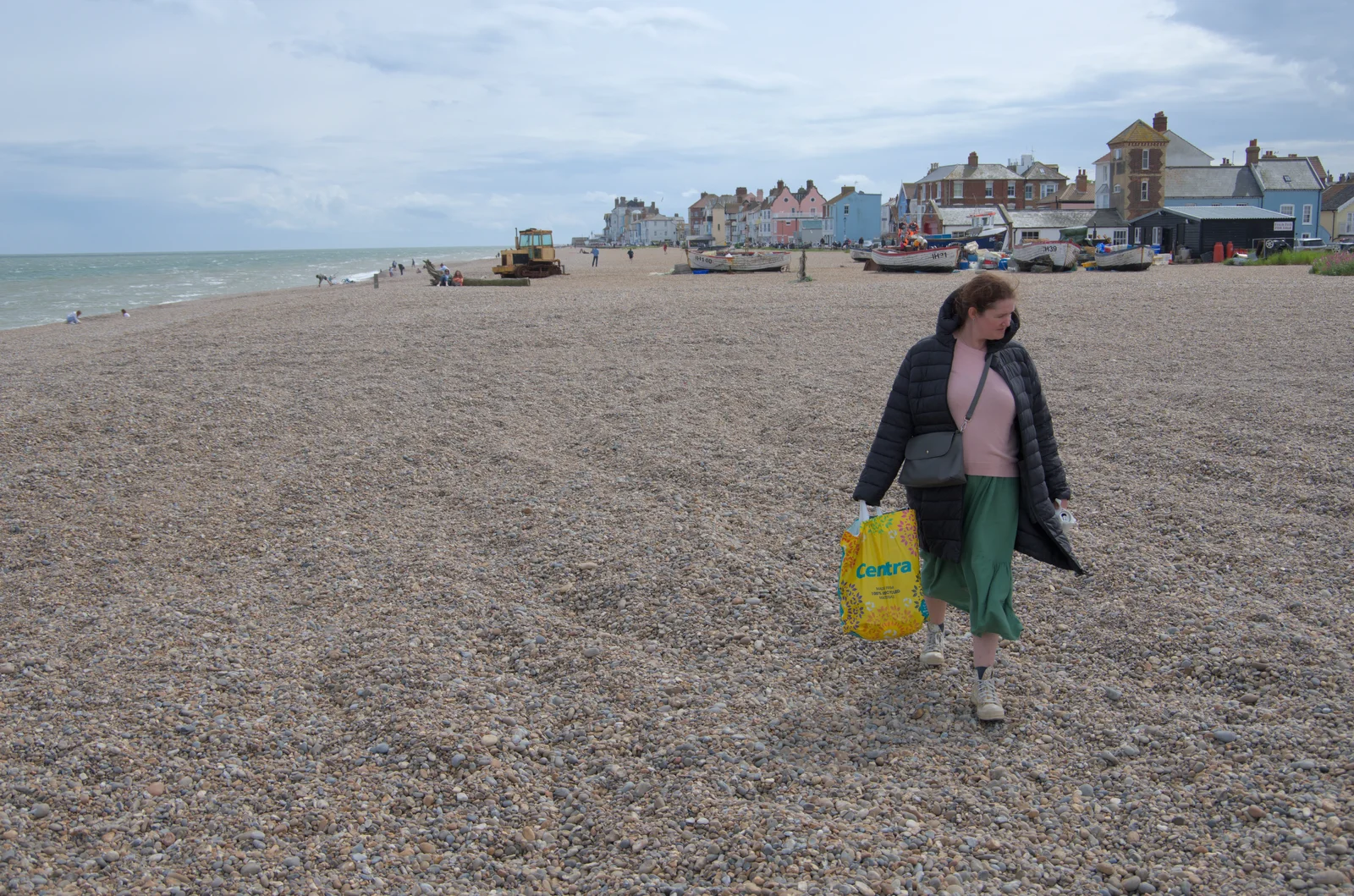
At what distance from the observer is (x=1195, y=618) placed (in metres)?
4.66

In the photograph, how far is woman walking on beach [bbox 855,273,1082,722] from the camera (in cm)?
373

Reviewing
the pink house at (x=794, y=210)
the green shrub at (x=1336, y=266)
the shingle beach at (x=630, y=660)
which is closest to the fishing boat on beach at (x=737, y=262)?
the green shrub at (x=1336, y=266)

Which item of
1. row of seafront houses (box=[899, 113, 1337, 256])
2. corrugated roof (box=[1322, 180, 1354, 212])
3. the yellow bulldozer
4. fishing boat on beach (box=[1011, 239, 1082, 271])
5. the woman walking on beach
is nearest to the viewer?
the woman walking on beach

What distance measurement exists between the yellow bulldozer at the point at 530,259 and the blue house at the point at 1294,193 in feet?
155

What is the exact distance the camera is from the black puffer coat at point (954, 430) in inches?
147

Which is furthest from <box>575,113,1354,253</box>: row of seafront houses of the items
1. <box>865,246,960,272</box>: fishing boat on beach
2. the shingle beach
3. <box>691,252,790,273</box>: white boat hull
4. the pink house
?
the shingle beach

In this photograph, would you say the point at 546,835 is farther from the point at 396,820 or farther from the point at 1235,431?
the point at 1235,431

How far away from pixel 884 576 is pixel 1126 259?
104ft

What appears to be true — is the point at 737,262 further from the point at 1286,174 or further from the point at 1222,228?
the point at 1286,174

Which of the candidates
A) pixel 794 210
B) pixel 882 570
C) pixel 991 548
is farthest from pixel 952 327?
pixel 794 210

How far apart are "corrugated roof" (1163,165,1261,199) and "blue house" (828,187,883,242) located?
1614 inches

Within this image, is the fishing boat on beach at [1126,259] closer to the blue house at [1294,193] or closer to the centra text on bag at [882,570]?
the centra text on bag at [882,570]

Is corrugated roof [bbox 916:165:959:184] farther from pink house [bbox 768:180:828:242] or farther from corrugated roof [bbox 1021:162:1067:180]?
pink house [bbox 768:180:828:242]

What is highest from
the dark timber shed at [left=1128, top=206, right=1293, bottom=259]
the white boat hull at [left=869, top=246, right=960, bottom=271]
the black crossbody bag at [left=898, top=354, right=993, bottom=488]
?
the dark timber shed at [left=1128, top=206, right=1293, bottom=259]
